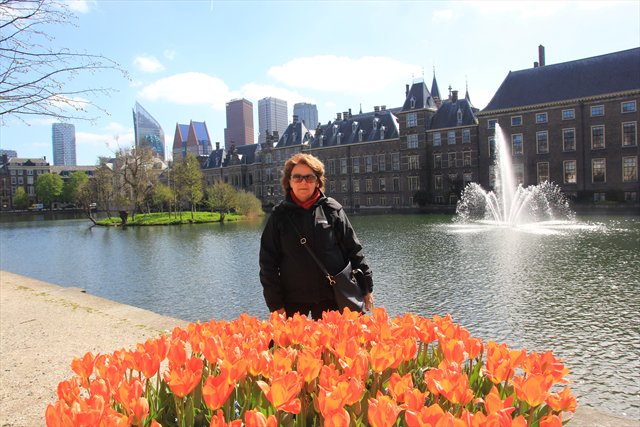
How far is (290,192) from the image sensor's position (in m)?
4.30

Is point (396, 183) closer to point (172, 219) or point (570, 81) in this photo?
point (570, 81)

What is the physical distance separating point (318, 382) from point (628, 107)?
48.2m

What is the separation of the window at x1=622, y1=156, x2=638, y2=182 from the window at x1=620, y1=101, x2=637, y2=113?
3971mm

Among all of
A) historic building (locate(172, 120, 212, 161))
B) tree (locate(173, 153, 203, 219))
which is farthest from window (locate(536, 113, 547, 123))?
historic building (locate(172, 120, 212, 161))

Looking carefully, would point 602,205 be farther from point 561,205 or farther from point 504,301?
point 504,301

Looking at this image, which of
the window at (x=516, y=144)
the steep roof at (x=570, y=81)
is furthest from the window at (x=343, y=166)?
the window at (x=516, y=144)

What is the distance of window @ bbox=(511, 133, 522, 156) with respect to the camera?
4816cm

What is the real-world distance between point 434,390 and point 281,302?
7.74 feet

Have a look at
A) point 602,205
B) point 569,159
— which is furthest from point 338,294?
point 569,159

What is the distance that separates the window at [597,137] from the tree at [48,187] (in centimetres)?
10010

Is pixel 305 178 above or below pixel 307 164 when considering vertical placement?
below

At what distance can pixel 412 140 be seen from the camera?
5734cm

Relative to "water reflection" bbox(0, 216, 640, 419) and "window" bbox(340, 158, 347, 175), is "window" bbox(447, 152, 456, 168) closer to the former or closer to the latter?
"window" bbox(340, 158, 347, 175)

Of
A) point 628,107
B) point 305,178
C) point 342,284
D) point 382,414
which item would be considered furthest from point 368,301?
point 628,107
